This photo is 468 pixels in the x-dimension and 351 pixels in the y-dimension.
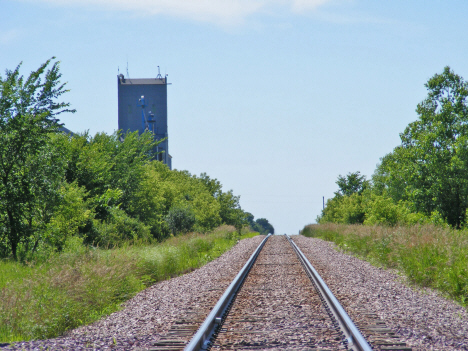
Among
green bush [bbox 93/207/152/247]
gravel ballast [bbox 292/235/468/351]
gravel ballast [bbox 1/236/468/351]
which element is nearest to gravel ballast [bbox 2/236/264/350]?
gravel ballast [bbox 1/236/468/351]

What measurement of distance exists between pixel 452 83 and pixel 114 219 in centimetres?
3331

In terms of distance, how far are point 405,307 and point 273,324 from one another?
111 inches

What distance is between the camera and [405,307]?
8.28 m

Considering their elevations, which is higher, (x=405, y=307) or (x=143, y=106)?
(x=143, y=106)

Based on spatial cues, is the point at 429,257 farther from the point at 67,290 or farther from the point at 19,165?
the point at 19,165

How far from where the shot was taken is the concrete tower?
99.9 meters

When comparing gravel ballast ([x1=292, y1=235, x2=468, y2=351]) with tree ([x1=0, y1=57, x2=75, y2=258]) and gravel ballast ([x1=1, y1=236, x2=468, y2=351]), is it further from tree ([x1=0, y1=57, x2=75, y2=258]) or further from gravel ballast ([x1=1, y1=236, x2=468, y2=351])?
tree ([x1=0, y1=57, x2=75, y2=258])

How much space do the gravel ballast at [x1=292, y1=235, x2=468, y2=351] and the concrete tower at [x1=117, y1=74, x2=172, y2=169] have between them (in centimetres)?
8920

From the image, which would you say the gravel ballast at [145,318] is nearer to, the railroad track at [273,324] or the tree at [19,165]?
the railroad track at [273,324]

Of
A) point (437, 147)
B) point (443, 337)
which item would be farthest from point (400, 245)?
point (437, 147)

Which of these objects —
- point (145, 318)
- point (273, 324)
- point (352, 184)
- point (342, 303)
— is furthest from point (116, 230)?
point (352, 184)

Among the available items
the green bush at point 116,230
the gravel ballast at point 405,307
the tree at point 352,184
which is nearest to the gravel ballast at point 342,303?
the gravel ballast at point 405,307

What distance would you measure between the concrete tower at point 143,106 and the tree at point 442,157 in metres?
63.8

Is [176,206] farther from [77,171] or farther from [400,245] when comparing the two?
[400,245]
